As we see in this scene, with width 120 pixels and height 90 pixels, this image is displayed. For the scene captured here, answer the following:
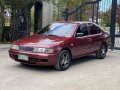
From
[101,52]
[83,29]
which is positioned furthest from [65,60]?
[101,52]

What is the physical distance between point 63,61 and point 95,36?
7.99ft

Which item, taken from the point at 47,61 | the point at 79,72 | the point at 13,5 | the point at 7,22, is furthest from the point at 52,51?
the point at 7,22

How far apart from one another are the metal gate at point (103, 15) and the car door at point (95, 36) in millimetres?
2798

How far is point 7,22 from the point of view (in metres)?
16.5

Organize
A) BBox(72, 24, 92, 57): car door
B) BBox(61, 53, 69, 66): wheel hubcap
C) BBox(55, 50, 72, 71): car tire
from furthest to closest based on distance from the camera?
1. BBox(72, 24, 92, 57): car door
2. BBox(61, 53, 69, 66): wheel hubcap
3. BBox(55, 50, 72, 71): car tire

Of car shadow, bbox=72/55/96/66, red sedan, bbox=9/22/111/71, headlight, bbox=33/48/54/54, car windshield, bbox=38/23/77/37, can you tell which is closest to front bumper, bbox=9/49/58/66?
red sedan, bbox=9/22/111/71

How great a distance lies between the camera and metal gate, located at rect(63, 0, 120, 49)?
551 inches

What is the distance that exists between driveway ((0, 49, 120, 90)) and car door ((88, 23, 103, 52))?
0.67 meters

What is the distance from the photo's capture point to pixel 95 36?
10.9 m

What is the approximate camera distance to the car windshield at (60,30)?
9712mm

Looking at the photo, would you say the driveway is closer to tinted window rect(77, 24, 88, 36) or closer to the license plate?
the license plate

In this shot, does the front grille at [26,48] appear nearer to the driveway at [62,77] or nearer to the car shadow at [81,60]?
the driveway at [62,77]

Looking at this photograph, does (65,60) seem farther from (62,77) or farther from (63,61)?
(62,77)

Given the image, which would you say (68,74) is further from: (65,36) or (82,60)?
(82,60)
